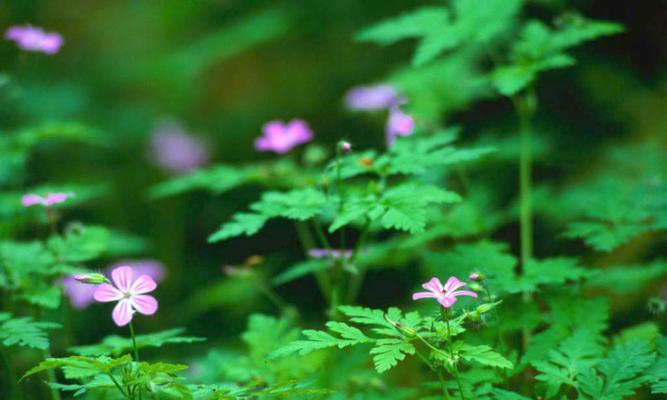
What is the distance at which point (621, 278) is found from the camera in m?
2.69

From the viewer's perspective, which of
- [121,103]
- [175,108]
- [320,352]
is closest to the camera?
[320,352]

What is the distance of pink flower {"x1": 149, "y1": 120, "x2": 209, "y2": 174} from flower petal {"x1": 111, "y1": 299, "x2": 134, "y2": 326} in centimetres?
432

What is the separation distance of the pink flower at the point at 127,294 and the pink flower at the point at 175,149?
4282mm

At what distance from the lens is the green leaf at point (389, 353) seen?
160 centimetres

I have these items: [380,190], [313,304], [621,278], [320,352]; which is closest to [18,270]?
[320,352]

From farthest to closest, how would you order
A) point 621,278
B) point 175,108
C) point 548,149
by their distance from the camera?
point 175,108, point 548,149, point 621,278

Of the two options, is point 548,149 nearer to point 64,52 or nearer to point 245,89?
point 245,89

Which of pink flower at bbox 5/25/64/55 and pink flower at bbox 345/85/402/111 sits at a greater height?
pink flower at bbox 5/25/64/55

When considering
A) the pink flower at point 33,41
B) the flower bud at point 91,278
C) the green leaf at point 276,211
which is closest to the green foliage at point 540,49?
the green leaf at point 276,211

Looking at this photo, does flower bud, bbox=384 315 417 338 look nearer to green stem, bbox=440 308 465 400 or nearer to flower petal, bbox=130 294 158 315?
green stem, bbox=440 308 465 400

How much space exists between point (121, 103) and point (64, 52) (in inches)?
43.2

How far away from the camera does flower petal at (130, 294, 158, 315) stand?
1789 mm

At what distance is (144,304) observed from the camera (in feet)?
5.93

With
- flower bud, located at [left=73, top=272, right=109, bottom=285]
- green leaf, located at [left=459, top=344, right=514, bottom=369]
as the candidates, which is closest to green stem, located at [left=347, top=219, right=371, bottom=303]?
green leaf, located at [left=459, top=344, right=514, bottom=369]
